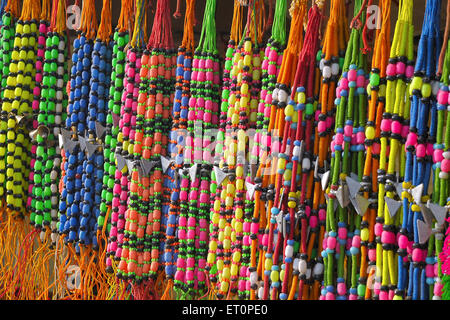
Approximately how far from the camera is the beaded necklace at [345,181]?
1.02 metres

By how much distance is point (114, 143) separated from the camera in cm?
133

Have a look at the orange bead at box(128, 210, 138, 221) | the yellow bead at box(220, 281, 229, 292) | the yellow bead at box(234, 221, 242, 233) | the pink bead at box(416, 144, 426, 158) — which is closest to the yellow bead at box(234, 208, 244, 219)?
the yellow bead at box(234, 221, 242, 233)

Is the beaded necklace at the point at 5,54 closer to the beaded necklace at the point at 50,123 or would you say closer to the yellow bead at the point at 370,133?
the beaded necklace at the point at 50,123

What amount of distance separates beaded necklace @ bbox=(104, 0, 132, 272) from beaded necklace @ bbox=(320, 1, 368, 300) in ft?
1.44

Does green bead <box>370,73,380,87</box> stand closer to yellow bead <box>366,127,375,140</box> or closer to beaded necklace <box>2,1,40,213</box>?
yellow bead <box>366,127,375,140</box>

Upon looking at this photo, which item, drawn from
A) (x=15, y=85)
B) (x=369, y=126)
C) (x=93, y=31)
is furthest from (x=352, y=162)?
(x=15, y=85)

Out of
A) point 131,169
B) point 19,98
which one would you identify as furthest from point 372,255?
point 19,98

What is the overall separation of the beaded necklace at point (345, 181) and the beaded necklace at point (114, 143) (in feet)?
1.44

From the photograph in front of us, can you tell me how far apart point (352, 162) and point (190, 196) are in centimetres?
32

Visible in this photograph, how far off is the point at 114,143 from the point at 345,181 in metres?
0.51

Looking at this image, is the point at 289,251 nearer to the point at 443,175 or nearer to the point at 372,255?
the point at 372,255

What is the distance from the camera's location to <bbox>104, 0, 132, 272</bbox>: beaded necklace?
129cm

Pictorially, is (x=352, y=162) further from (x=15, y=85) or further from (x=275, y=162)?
(x=15, y=85)

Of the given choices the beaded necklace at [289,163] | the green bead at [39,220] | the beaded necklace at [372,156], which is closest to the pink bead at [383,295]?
the beaded necklace at [372,156]
